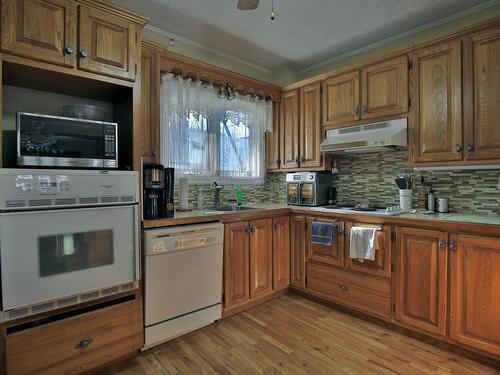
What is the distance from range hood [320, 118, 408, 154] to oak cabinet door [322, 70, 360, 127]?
0.37ft

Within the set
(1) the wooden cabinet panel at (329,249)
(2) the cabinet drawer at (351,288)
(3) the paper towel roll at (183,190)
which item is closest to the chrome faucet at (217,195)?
(3) the paper towel roll at (183,190)

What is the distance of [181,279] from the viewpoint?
216 centimetres

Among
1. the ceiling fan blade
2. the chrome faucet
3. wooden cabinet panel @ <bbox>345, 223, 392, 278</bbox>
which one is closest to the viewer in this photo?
the ceiling fan blade

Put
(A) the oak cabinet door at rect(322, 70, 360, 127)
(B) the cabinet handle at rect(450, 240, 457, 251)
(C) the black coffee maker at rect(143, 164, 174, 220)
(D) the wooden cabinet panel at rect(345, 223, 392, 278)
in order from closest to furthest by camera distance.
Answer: (B) the cabinet handle at rect(450, 240, 457, 251) → (C) the black coffee maker at rect(143, 164, 174, 220) → (D) the wooden cabinet panel at rect(345, 223, 392, 278) → (A) the oak cabinet door at rect(322, 70, 360, 127)

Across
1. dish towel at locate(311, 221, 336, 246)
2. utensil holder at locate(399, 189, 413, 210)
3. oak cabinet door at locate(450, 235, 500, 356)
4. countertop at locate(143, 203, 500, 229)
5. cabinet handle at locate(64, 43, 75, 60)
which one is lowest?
oak cabinet door at locate(450, 235, 500, 356)

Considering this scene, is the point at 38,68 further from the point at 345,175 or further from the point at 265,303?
the point at 345,175

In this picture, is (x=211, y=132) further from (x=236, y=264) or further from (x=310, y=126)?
(x=236, y=264)

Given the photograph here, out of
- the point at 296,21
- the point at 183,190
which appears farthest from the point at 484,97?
the point at 183,190

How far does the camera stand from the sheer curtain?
2.71m

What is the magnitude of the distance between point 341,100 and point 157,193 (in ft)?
6.73

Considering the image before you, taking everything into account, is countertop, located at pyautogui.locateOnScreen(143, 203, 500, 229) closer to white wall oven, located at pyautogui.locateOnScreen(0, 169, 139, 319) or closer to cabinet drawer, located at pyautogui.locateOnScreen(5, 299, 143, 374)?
white wall oven, located at pyautogui.locateOnScreen(0, 169, 139, 319)

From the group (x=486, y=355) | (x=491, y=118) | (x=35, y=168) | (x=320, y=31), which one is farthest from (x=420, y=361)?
(x=320, y=31)

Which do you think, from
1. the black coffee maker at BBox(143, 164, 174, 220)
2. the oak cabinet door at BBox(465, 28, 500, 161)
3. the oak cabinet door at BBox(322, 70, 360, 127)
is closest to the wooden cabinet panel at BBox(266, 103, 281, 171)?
the oak cabinet door at BBox(322, 70, 360, 127)

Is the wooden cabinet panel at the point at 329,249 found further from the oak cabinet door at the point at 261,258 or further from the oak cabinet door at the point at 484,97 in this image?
the oak cabinet door at the point at 484,97
